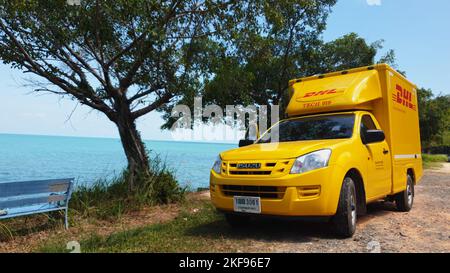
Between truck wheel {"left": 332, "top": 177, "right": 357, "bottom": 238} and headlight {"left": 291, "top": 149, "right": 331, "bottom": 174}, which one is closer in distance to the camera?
headlight {"left": 291, "top": 149, "right": 331, "bottom": 174}

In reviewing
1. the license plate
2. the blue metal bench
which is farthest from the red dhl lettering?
the blue metal bench

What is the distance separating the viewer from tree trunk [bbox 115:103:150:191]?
867cm

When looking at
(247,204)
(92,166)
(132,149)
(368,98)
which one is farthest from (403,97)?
(92,166)

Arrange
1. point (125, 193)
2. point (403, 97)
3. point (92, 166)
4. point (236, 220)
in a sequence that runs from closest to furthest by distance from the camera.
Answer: point (236, 220) → point (403, 97) → point (125, 193) → point (92, 166)

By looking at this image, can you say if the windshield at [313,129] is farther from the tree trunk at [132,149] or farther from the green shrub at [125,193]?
the tree trunk at [132,149]

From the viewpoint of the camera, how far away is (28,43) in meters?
7.97

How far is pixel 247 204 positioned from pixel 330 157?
4.26 ft

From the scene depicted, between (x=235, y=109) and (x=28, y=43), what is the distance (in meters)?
9.00

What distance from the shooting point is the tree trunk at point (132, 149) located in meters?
8.67

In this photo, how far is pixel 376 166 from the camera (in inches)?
251

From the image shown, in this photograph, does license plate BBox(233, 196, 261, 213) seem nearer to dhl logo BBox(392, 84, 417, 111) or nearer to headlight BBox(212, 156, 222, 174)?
headlight BBox(212, 156, 222, 174)

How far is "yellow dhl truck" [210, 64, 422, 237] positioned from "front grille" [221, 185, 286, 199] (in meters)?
0.01

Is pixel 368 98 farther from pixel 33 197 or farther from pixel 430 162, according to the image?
pixel 430 162

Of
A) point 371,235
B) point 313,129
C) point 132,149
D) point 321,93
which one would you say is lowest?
point 371,235
